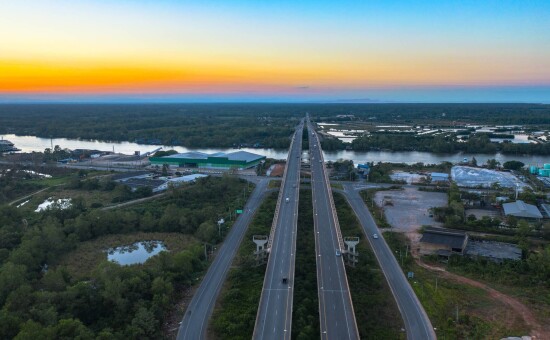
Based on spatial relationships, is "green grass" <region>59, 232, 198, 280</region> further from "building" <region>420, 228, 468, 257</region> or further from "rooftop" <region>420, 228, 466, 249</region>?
"rooftop" <region>420, 228, 466, 249</region>

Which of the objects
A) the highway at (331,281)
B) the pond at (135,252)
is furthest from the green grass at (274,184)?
the pond at (135,252)

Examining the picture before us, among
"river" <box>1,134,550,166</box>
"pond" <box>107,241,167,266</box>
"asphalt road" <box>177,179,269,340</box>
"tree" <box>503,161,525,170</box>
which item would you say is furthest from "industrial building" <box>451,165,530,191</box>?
"pond" <box>107,241,167,266</box>

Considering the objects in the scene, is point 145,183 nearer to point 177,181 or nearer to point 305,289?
point 177,181

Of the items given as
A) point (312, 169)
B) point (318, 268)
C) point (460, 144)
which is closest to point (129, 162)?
point (312, 169)

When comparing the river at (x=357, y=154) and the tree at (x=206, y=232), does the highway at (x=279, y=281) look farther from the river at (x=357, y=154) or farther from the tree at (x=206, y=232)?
the river at (x=357, y=154)

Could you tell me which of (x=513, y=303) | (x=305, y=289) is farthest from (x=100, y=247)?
(x=513, y=303)
